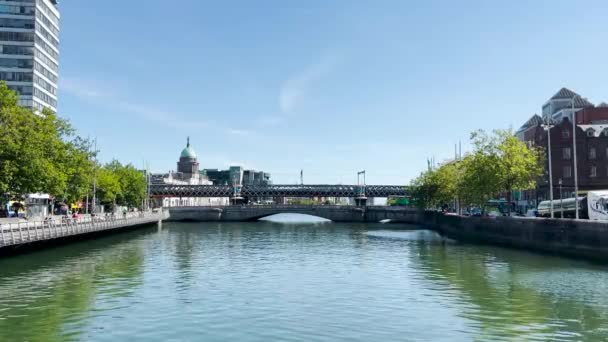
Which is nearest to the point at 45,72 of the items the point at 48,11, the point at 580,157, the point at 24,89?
the point at 24,89

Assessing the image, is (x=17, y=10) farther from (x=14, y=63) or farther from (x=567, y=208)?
(x=567, y=208)

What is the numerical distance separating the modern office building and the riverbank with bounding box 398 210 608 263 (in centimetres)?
9665

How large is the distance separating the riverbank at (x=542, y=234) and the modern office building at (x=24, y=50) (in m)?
96.7

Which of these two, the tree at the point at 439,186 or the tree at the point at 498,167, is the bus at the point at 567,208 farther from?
the tree at the point at 439,186

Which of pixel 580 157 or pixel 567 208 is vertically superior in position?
pixel 580 157

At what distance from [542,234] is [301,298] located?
3985 cm

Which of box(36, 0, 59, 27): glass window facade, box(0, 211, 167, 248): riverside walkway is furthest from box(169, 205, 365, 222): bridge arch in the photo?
box(0, 211, 167, 248): riverside walkway

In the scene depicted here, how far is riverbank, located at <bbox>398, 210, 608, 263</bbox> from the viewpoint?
168 feet

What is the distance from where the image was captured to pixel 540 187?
121125 millimetres

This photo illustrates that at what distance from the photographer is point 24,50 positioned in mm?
128500

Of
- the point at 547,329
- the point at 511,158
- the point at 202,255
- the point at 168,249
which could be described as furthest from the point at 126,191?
the point at 547,329

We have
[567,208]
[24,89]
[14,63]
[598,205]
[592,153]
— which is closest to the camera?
[598,205]

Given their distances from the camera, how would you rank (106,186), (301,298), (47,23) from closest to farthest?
(301,298)
(106,186)
(47,23)

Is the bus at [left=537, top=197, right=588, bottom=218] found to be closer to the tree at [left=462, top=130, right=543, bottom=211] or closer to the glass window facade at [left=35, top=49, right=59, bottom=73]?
the tree at [left=462, top=130, right=543, bottom=211]
